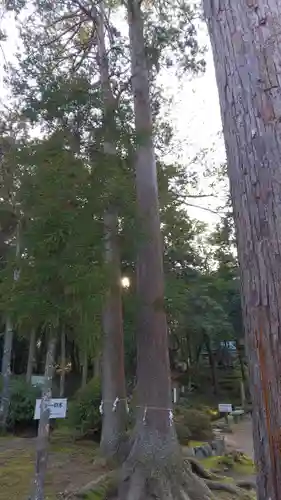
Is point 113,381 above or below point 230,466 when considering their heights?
above

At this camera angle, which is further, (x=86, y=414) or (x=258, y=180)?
(x=86, y=414)

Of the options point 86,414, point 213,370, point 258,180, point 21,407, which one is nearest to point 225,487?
point 86,414

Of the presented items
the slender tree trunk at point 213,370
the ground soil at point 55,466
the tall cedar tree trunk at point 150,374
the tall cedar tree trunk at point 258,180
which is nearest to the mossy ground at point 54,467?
the ground soil at point 55,466

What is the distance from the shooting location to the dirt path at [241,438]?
37.0 ft

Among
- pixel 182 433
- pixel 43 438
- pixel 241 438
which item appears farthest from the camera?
pixel 241 438

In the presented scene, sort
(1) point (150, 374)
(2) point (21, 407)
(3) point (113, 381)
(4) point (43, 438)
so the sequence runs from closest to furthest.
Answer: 1. (4) point (43, 438)
2. (1) point (150, 374)
3. (3) point (113, 381)
4. (2) point (21, 407)

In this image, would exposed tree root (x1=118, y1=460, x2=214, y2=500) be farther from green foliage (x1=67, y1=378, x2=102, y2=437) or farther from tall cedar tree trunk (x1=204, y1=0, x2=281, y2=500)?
tall cedar tree trunk (x1=204, y1=0, x2=281, y2=500)

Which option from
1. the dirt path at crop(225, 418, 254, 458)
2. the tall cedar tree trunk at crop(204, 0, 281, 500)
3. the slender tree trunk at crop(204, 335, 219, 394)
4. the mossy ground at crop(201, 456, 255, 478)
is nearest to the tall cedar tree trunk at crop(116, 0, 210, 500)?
the mossy ground at crop(201, 456, 255, 478)

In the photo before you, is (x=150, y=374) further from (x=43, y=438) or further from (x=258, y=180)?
(x=258, y=180)

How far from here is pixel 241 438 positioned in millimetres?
13078

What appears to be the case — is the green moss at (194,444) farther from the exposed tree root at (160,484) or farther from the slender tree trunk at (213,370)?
the slender tree trunk at (213,370)

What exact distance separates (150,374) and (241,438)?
8499 mm

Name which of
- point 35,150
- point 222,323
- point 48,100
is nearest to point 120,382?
point 35,150

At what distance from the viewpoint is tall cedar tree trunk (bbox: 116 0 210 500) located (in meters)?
Result: 5.51
